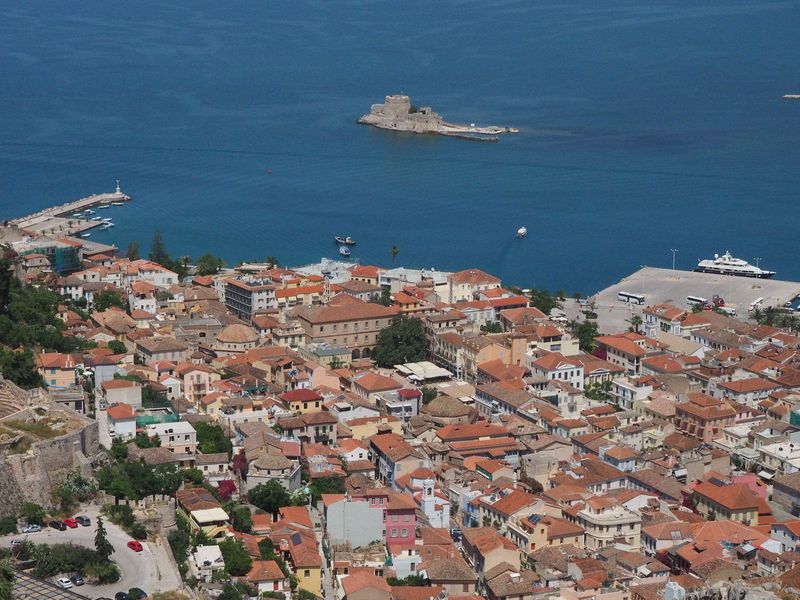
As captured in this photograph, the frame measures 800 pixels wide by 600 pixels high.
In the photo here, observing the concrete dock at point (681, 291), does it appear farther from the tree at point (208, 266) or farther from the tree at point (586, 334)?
the tree at point (208, 266)

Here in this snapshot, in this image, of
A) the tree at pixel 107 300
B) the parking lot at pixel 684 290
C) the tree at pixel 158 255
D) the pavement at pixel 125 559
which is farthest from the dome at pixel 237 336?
the pavement at pixel 125 559

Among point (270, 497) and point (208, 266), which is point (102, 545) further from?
point (208, 266)

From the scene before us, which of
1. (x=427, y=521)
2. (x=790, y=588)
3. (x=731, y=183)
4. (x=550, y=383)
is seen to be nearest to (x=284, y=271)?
(x=550, y=383)

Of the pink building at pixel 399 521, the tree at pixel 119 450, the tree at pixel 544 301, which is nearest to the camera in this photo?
the pink building at pixel 399 521

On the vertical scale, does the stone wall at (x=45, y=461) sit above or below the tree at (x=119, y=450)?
above

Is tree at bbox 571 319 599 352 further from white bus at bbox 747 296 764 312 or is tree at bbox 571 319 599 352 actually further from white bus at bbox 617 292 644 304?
white bus at bbox 747 296 764 312

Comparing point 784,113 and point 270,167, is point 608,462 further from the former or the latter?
point 784,113
